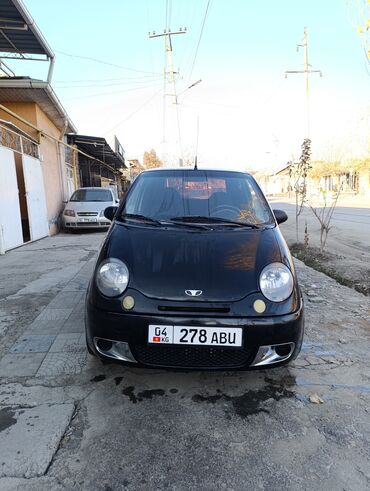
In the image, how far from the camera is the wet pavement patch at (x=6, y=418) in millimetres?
2164

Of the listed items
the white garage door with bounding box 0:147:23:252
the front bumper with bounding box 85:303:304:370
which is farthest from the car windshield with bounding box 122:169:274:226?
the white garage door with bounding box 0:147:23:252

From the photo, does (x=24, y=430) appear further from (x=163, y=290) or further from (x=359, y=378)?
(x=359, y=378)

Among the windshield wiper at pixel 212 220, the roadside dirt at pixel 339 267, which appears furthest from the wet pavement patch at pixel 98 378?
the roadside dirt at pixel 339 267

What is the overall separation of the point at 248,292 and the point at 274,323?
25cm

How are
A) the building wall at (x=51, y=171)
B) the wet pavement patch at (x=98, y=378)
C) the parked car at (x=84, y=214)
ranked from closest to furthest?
the wet pavement patch at (x=98, y=378) → the building wall at (x=51, y=171) → the parked car at (x=84, y=214)

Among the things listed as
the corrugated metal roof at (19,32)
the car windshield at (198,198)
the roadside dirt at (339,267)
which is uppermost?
the corrugated metal roof at (19,32)

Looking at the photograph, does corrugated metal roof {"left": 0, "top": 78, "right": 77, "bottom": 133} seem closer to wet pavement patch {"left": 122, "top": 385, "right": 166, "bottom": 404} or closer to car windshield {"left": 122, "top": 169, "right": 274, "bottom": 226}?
car windshield {"left": 122, "top": 169, "right": 274, "bottom": 226}

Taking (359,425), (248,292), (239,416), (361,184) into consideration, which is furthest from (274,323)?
(361,184)

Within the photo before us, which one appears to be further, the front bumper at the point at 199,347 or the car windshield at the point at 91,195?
the car windshield at the point at 91,195

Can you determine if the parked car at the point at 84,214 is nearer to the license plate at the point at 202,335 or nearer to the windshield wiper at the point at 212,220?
the windshield wiper at the point at 212,220

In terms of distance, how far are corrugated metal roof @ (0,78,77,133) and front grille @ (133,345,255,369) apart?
8.98 meters

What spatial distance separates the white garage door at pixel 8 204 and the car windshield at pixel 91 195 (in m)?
3.92

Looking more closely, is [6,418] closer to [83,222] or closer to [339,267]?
[339,267]

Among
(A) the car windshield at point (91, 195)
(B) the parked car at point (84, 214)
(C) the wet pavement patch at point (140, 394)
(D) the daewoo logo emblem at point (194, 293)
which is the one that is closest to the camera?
(D) the daewoo logo emblem at point (194, 293)
